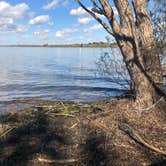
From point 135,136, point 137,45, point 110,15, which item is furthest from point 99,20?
point 135,136

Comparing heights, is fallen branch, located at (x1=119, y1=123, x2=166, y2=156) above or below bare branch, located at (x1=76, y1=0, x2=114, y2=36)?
below

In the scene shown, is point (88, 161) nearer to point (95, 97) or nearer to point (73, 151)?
point (73, 151)

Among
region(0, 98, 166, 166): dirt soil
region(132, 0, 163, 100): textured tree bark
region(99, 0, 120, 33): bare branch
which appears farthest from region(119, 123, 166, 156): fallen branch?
region(99, 0, 120, 33): bare branch

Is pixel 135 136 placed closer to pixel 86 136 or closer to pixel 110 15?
pixel 86 136

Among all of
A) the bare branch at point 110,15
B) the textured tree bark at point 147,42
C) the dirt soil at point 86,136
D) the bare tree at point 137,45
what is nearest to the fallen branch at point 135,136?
the dirt soil at point 86,136

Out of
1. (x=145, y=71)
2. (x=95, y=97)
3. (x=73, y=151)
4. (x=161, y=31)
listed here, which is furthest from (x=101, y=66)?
(x=95, y=97)

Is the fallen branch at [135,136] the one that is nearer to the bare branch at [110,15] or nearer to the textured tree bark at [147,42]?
the textured tree bark at [147,42]

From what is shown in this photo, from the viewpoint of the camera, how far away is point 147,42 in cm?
929

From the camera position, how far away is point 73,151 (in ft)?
23.8

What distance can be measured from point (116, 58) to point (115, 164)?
223 inches

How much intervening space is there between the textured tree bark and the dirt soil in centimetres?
90

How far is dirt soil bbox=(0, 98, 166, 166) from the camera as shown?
22.6 feet

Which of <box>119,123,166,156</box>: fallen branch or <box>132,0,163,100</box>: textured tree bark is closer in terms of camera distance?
<box>119,123,166,156</box>: fallen branch

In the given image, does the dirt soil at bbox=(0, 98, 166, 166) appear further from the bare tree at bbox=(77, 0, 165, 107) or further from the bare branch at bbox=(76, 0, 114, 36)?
the bare branch at bbox=(76, 0, 114, 36)
